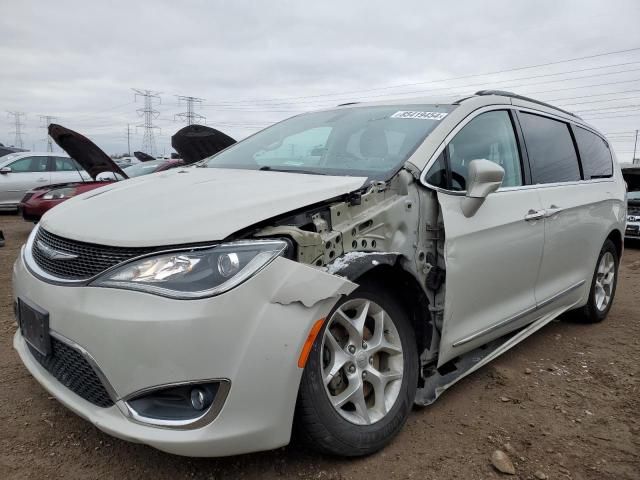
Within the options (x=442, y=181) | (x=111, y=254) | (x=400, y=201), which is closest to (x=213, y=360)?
(x=111, y=254)

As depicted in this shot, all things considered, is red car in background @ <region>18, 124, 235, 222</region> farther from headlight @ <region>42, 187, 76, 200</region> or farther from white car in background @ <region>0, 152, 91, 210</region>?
white car in background @ <region>0, 152, 91, 210</region>

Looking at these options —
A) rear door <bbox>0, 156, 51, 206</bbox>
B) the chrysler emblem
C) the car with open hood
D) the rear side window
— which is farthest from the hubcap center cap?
rear door <bbox>0, 156, 51, 206</bbox>

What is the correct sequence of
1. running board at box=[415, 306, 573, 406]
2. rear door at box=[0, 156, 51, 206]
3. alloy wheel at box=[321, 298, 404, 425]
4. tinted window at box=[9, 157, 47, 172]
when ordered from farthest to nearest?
tinted window at box=[9, 157, 47, 172] < rear door at box=[0, 156, 51, 206] < running board at box=[415, 306, 573, 406] < alloy wheel at box=[321, 298, 404, 425]

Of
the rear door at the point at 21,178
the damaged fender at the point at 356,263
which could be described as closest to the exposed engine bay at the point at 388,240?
the damaged fender at the point at 356,263

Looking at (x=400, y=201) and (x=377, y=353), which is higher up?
(x=400, y=201)

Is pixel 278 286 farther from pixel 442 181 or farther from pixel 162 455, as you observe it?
pixel 442 181

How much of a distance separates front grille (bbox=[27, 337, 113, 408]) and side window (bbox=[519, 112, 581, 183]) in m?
2.74

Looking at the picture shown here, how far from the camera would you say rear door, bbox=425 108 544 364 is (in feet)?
8.55

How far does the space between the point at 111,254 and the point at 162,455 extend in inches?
36.8

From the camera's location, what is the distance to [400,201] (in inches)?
94.7

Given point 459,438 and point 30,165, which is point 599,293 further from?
point 30,165

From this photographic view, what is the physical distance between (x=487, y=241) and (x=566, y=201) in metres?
1.14

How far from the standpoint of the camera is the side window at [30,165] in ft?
38.7

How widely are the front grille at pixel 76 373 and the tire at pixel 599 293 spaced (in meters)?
3.76
